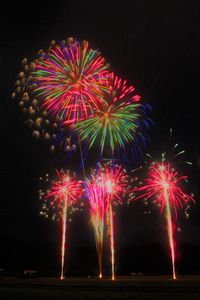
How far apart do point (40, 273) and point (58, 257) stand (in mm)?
22269

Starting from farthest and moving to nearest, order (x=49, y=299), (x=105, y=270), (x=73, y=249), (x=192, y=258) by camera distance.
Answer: (x=73, y=249) < (x=192, y=258) < (x=105, y=270) < (x=49, y=299)

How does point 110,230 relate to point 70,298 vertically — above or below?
above

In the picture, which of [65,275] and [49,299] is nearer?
[49,299]

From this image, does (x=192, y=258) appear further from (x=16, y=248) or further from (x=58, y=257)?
(x=16, y=248)

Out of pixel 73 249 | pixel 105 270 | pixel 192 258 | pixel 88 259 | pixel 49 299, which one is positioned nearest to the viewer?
pixel 49 299

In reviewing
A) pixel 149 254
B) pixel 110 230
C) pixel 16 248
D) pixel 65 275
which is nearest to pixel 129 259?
pixel 149 254

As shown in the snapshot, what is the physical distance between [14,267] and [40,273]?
20607 mm

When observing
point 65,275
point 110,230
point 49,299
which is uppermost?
point 110,230

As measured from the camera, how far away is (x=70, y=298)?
24.8 meters

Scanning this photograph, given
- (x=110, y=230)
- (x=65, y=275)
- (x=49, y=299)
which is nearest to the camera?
(x=49, y=299)

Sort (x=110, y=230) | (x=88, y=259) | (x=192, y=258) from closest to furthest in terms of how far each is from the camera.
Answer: (x=110, y=230) → (x=192, y=258) → (x=88, y=259)

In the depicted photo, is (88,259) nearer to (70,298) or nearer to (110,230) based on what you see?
(110,230)

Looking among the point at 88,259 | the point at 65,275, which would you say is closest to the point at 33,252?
the point at 88,259

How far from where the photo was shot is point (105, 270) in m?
70.9
